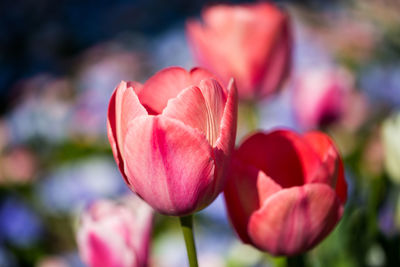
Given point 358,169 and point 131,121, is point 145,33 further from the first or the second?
point 131,121

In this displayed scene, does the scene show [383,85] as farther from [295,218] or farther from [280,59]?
[295,218]

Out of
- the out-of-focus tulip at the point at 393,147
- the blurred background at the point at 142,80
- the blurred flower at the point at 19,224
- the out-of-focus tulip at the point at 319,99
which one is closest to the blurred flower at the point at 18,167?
the blurred background at the point at 142,80

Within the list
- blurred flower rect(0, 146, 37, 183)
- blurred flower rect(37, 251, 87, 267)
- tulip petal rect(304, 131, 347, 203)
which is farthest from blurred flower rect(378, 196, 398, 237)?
blurred flower rect(0, 146, 37, 183)

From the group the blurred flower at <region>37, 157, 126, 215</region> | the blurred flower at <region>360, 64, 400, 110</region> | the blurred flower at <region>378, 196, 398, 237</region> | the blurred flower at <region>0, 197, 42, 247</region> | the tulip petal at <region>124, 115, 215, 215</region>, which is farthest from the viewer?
the blurred flower at <region>360, 64, 400, 110</region>

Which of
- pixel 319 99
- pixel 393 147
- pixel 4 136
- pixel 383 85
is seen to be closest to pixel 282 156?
pixel 393 147

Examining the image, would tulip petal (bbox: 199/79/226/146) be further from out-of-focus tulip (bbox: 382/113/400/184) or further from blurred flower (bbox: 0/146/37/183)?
blurred flower (bbox: 0/146/37/183)

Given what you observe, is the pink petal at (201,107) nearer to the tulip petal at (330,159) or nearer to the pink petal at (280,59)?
the tulip petal at (330,159)
